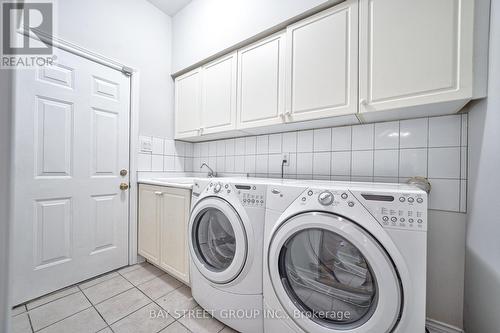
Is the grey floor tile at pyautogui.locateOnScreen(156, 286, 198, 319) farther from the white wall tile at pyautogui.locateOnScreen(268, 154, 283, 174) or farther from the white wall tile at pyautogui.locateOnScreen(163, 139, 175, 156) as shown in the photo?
the white wall tile at pyautogui.locateOnScreen(163, 139, 175, 156)

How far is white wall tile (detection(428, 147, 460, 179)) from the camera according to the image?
Answer: 117 cm

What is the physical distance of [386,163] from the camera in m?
1.37

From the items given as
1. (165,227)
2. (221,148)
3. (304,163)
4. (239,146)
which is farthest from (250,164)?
(165,227)

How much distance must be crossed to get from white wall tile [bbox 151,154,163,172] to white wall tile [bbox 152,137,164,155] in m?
0.04

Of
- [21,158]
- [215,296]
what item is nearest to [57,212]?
[21,158]

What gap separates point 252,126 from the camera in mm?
1656

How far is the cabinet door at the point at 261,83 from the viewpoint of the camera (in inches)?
59.2

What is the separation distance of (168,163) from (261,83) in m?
1.40

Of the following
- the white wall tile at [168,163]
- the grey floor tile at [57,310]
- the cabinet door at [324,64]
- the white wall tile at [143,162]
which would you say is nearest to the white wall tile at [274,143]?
the cabinet door at [324,64]

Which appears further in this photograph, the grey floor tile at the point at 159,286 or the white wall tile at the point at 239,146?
the white wall tile at the point at 239,146

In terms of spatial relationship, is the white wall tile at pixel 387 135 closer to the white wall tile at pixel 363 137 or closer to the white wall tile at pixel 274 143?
the white wall tile at pixel 363 137

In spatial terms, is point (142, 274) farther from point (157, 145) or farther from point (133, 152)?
point (157, 145)

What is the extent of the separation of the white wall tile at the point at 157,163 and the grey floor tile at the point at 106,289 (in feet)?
3.47

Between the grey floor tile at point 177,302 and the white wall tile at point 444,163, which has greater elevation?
the white wall tile at point 444,163
